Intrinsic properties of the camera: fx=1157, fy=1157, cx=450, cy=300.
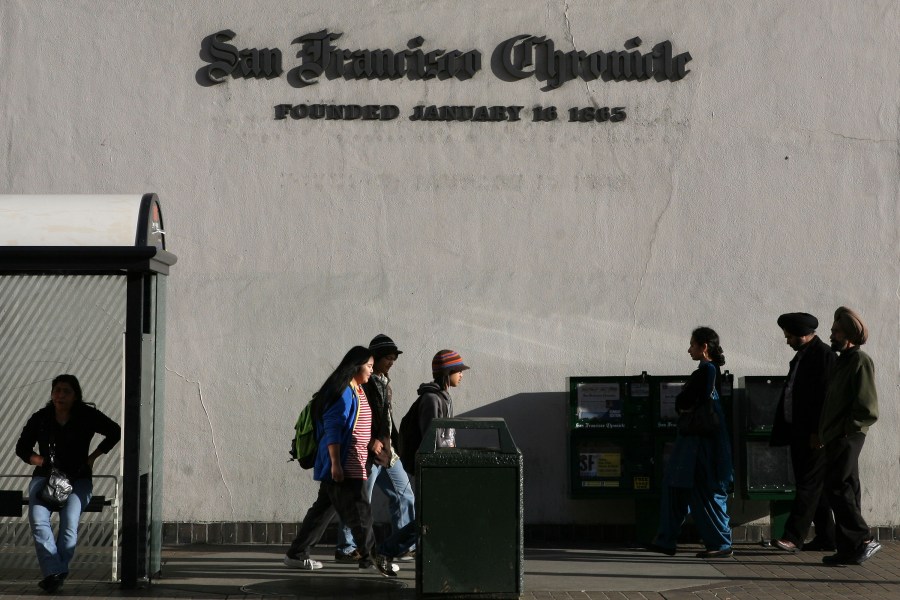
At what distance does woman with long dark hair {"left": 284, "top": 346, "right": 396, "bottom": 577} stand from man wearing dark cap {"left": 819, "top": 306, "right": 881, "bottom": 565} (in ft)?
10.9

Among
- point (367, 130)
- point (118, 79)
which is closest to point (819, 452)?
point (367, 130)

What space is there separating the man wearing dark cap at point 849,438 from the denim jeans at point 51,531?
535 centimetres

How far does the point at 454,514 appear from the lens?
6996 millimetres

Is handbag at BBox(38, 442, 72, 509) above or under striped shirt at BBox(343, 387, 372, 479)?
under

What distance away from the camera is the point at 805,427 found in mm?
8953

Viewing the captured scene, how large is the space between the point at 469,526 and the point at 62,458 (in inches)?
107

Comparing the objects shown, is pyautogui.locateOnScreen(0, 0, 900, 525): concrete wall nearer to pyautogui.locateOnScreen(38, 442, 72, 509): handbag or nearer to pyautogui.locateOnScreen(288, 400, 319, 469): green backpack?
pyautogui.locateOnScreen(288, 400, 319, 469): green backpack

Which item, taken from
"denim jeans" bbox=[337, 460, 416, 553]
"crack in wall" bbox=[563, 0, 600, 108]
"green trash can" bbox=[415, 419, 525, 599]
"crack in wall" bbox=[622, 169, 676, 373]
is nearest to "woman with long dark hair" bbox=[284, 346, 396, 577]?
"denim jeans" bbox=[337, 460, 416, 553]

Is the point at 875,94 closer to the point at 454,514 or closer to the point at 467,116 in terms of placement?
the point at 467,116

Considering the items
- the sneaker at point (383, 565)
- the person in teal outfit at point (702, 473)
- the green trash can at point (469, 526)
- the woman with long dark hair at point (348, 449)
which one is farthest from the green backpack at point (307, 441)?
the person in teal outfit at point (702, 473)

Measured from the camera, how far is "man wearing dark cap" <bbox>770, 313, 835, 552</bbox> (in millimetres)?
8938

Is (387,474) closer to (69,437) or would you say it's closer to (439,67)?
(69,437)

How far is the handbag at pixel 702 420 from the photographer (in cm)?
886

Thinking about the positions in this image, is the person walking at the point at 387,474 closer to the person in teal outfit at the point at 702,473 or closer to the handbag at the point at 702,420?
the person in teal outfit at the point at 702,473
